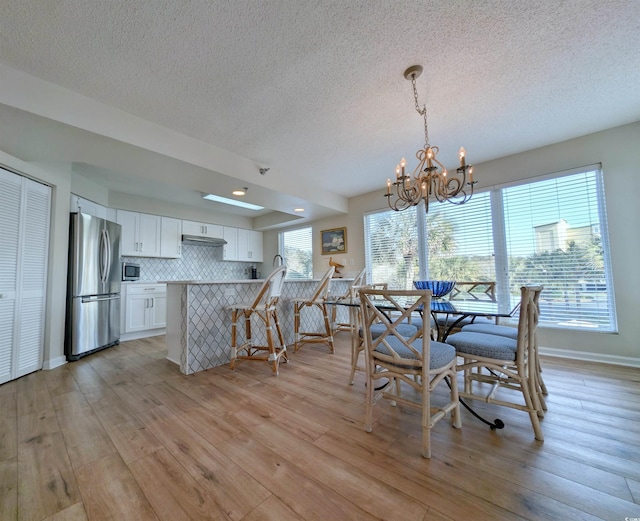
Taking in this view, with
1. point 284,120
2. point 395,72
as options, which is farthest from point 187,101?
point 395,72

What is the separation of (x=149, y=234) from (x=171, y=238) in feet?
1.23

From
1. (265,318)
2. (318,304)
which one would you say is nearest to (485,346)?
(265,318)

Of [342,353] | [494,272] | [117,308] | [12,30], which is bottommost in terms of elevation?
[342,353]

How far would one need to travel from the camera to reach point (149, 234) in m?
4.66

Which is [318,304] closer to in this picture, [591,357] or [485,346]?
[485,346]

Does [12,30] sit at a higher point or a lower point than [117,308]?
higher

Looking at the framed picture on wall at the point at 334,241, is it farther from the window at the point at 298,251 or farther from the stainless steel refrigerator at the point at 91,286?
the stainless steel refrigerator at the point at 91,286

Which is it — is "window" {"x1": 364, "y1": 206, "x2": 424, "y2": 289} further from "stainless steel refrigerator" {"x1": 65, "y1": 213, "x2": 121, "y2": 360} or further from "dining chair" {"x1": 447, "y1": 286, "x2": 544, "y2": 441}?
"stainless steel refrigerator" {"x1": 65, "y1": 213, "x2": 121, "y2": 360}

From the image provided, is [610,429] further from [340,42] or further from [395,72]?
[340,42]

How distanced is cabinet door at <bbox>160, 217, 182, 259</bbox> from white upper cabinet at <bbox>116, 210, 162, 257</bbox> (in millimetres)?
71

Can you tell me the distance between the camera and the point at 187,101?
7.25ft

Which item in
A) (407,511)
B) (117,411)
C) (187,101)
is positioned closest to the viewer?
(407,511)

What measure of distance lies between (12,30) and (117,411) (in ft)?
8.18

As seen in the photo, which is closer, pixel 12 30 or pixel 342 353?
pixel 12 30
